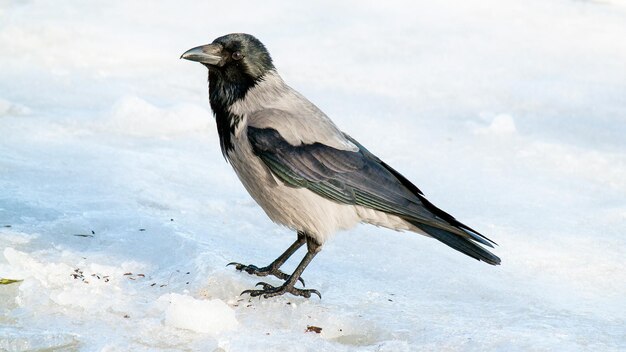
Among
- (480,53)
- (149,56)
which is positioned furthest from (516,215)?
(149,56)

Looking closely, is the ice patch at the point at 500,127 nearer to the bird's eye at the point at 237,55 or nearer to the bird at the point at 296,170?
the bird at the point at 296,170

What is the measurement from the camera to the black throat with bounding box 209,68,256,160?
15.6 feet

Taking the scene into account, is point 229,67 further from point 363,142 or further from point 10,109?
point 10,109

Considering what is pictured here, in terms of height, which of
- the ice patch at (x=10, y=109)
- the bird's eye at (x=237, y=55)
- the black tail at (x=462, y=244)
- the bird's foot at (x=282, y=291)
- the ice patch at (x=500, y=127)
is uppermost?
the ice patch at (x=500, y=127)

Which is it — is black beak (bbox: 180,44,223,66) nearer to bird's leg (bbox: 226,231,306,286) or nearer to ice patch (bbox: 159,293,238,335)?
bird's leg (bbox: 226,231,306,286)

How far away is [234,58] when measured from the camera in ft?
15.9

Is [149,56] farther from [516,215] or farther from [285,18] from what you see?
[516,215]

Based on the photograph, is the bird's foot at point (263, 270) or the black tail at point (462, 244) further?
the bird's foot at point (263, 270)

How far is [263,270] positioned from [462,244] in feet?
3.23

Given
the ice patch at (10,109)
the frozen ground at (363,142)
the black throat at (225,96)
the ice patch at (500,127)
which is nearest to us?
the frozen ground at (363,142)

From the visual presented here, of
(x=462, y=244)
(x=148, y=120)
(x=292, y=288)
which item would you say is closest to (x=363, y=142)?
(x=148, y=120)

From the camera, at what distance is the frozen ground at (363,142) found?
4152 mm

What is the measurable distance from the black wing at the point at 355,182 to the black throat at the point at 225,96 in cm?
16

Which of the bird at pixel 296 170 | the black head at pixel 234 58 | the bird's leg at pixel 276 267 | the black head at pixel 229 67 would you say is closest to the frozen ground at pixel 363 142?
the bird's leg at pixel 276 267
